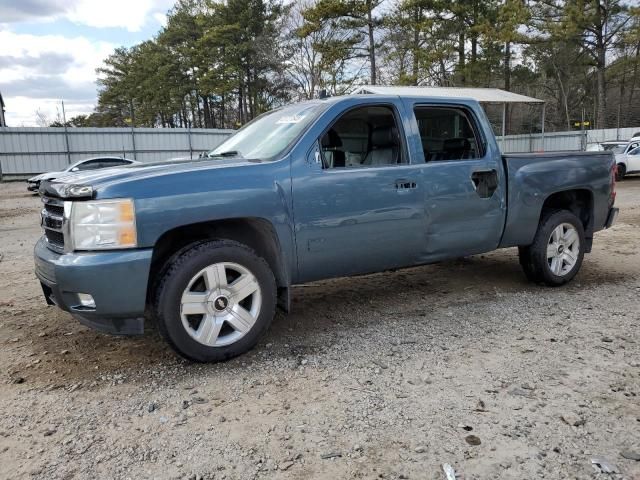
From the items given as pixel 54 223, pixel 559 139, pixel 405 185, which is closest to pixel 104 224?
pixel 54 223

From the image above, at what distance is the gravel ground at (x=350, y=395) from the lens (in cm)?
254

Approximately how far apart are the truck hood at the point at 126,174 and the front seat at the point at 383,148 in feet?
3.89

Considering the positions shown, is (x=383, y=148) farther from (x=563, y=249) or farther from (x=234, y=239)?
(x=563, y=249)

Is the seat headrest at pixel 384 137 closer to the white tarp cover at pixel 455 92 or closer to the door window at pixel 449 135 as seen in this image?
the door window at pixel 449 135

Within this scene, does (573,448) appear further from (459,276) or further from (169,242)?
(459,276)

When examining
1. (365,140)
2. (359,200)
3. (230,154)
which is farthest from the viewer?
(365,140)

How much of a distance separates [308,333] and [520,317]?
185 centimetres

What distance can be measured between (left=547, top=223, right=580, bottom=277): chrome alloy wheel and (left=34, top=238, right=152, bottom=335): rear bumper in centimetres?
400

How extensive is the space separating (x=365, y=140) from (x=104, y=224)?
2381mm

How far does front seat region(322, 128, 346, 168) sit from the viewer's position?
412 cm

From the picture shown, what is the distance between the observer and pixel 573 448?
261cm

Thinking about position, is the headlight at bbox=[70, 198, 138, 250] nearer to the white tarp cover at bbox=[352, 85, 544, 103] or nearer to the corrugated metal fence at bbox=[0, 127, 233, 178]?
the white tarp cover at bbox=[352, 85, 544, 103]

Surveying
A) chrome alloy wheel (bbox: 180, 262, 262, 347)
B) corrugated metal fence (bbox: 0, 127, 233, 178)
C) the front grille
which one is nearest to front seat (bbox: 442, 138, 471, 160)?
chrome alloy wheel (bbox: 180, 262, 262, 347)

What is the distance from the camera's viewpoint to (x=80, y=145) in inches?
1064
